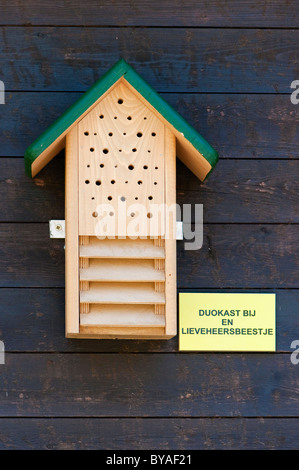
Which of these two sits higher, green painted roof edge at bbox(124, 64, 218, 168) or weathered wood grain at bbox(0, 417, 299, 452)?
green painted roof edge at bbox(124, 64, 218, 168)

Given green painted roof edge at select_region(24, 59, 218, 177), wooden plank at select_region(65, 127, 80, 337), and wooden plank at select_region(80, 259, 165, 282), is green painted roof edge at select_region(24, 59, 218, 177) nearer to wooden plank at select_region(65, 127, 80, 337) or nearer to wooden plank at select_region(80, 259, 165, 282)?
wooden plank at select_region(65, 127, 80, 337)

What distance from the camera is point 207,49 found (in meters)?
1.43

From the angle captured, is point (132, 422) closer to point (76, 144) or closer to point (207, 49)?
point (76, 144)

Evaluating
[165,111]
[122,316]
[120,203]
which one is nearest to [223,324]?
[122,316]

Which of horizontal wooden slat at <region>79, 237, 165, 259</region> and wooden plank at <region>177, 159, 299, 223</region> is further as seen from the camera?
wooden plank at <region>177, 159, 299, 223</region>

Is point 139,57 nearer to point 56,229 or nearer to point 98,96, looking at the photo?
point 98,96

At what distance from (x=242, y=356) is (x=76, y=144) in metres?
0.58

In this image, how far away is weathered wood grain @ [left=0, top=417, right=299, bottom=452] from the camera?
1.38 m

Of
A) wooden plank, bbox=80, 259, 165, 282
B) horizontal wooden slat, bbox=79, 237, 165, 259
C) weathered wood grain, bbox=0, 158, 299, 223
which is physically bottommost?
wooden plank, bbox=80, 259, 165, 282

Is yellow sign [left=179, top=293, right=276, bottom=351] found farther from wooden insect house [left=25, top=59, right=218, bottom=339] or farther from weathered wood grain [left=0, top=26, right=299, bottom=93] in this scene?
weathered wood grain [left=0, top=26, right=299, bottom=93]

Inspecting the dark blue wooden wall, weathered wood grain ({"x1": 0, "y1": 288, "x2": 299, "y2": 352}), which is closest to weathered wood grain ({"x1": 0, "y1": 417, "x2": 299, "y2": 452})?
the dark blue wooden wall

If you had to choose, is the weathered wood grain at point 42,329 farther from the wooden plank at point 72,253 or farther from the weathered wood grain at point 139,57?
the weathered wood grain at point 139,57

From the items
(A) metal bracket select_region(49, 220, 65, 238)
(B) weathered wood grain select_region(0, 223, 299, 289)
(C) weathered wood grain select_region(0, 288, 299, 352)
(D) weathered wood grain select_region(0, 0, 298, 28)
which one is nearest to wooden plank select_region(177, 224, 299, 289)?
(B) weathered wood grain select_region(0, 223, 299, 289)

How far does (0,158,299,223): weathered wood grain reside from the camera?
140 cm
